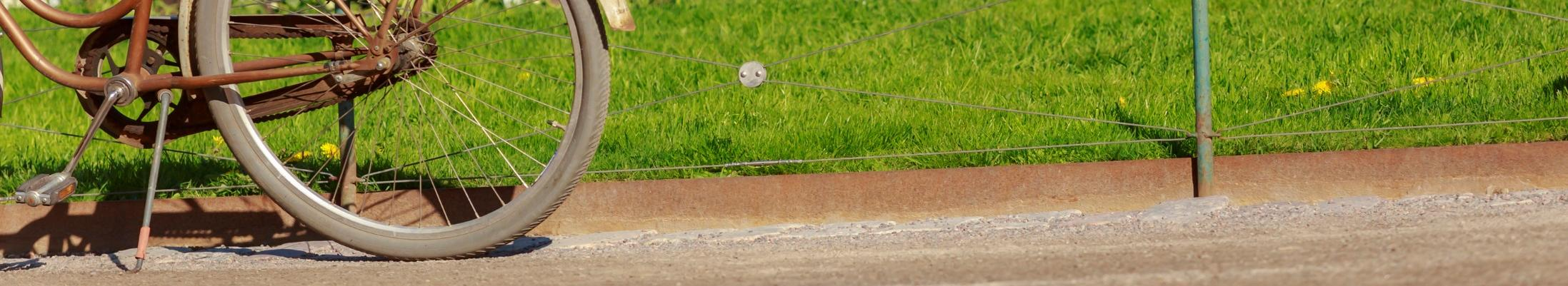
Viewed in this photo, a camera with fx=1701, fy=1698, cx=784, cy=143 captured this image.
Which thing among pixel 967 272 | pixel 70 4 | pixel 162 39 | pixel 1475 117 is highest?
pixel 70 4

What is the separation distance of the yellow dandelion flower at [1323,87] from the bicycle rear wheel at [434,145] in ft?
7.35

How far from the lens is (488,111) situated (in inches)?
223

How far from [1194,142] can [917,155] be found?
2.49 feet

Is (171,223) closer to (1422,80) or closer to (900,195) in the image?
(900,195)

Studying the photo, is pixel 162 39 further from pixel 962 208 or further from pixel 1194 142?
pixel 1194 142

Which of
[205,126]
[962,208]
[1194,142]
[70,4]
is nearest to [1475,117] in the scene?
[1194,142]

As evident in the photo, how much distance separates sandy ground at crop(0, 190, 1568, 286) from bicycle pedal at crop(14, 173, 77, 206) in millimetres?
205

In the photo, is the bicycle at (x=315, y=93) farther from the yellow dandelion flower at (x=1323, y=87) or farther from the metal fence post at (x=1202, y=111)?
the yellow dandelion flower at (x=1323, y=87)

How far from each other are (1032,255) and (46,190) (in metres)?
2.37

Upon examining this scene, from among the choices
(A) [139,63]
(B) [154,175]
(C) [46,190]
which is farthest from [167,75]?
(C) [46,190]

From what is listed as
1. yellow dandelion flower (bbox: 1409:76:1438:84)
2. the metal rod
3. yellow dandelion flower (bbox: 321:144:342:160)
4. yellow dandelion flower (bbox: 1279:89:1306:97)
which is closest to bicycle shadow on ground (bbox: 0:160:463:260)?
the metal rod

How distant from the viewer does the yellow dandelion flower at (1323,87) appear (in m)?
5.09

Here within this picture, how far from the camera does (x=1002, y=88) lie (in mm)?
5512

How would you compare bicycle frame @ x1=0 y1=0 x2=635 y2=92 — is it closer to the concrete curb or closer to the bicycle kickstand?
the bicycle kickstand
